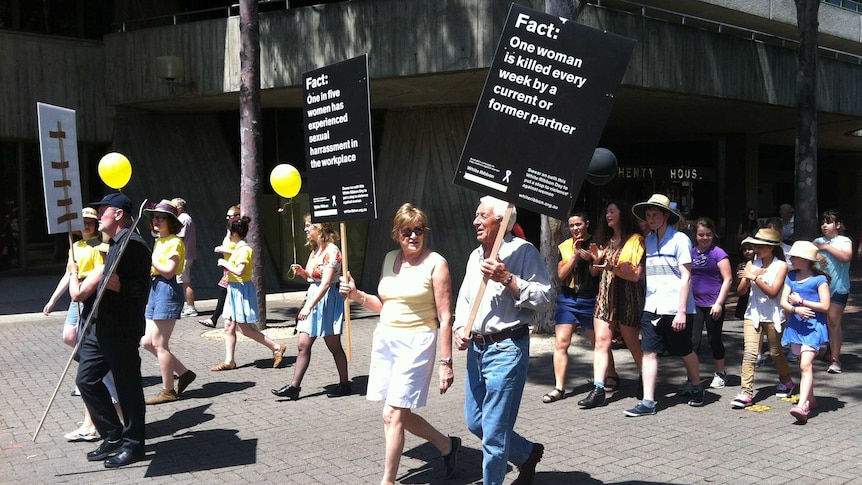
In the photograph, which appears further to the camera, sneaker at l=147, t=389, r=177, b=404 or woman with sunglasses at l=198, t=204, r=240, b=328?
woman with sunglasses at l=198, t=204, r=240, b=328

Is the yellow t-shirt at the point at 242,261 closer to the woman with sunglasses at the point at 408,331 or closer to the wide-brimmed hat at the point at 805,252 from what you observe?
the woman with sunglasses at the point at 408,331

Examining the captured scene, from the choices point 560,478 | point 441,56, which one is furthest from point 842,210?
point 560,478

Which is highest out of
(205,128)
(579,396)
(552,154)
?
(205,128)

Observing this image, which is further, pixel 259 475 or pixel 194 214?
pixel 194 214

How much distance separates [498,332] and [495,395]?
1.17 feet

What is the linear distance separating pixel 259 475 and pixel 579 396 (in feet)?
11.1

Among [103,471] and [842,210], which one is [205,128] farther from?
[842,210]

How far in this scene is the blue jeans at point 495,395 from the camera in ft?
15.0

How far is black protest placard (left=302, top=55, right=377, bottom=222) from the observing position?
5945mm

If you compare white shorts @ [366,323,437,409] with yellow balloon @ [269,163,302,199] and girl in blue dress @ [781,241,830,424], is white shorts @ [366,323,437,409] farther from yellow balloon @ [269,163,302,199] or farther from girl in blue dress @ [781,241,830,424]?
yellow balloon @ [269,163,302,199]

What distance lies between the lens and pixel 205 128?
1823cm

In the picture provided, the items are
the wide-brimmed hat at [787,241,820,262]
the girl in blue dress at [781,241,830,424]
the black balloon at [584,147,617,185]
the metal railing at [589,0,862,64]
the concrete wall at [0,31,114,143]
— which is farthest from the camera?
the concrete wall at [0,31,114,143]

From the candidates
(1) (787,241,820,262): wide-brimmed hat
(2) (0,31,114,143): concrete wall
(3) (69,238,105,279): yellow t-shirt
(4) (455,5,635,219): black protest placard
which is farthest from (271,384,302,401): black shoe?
(2) (0,31,114,143): concrete wall

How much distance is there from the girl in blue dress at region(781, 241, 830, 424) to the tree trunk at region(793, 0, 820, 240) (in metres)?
5.82
